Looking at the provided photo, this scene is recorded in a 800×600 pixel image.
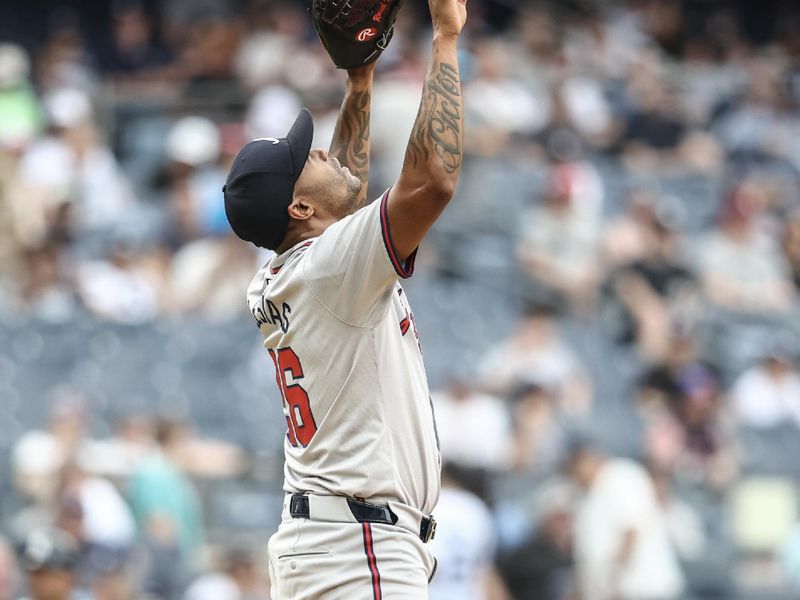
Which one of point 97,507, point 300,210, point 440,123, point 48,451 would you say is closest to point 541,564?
point 97,507

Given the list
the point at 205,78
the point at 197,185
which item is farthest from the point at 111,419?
the point at 205,78

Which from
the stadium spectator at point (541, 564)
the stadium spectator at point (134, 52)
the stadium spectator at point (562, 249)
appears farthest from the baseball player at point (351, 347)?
the stadium spectator at point (134, 52)

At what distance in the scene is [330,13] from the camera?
12.5ft

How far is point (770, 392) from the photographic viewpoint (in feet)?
32.4

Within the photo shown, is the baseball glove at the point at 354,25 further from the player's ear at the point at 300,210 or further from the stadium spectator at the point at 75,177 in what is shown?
the stadium spectator at the point at 75,177

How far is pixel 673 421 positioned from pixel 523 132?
3.66 m

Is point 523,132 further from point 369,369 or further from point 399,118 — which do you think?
point 369,369

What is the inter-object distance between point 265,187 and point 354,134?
616mm

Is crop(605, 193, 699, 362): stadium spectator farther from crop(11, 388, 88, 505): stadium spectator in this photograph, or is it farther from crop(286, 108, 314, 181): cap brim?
crop(286, 108, 314, 181): cap brim

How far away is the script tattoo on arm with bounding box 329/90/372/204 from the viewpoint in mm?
4184

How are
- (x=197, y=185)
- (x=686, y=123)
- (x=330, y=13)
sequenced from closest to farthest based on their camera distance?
1. (x=330, y=13)
2. (x=197, y=185)
3. (x=686, y=123)

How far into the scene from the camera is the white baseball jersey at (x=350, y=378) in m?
3.48

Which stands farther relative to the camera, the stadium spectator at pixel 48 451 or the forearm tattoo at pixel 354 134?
the stadium spectator at pixel 48 451

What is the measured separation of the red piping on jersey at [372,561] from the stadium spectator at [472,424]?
468 cm
